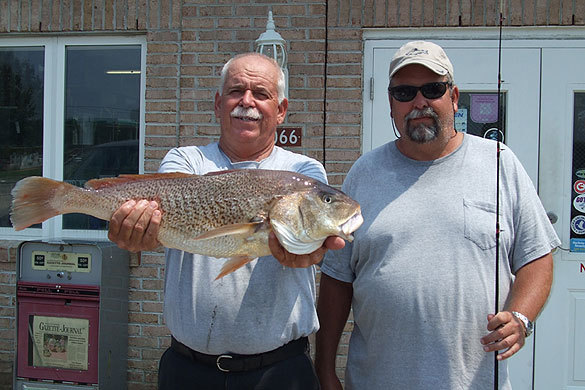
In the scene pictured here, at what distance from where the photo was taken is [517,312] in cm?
223

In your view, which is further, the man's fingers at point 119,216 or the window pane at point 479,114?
the window pane at point 479,114

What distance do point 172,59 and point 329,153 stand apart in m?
1.71

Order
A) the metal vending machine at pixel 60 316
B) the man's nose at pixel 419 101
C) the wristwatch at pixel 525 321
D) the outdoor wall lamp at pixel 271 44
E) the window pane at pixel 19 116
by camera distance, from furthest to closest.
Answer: the window pane at pixel 19 116 < the outdoor wall lamp at pixel 271 44 < the metal vending machine at pixel 60 316 < the man's nose at pixel 419 101 < the wristwatch at pixel 525 321

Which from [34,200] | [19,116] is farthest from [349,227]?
[19,116]

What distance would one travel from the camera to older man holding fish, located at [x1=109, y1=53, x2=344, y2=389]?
228cm

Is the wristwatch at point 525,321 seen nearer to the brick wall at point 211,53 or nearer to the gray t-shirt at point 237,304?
the gray t-shirt at point 237,304

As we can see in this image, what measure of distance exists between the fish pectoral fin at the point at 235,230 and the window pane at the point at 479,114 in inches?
121

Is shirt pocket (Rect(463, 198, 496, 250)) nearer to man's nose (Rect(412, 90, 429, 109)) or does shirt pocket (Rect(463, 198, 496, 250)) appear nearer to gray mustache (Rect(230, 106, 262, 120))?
man's nose (Rect(412, 90, 429, 109))

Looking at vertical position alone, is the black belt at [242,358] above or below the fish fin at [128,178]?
below

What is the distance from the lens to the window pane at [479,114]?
460 centimetres

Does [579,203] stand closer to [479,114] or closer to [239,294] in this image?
[479,114]

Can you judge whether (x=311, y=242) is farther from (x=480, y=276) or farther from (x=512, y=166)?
(x=512, y=166)

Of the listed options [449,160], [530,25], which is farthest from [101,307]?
[530,25]

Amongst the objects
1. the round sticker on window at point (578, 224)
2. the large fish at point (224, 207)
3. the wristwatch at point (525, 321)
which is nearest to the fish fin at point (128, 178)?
the large fish at point (224, 207)
